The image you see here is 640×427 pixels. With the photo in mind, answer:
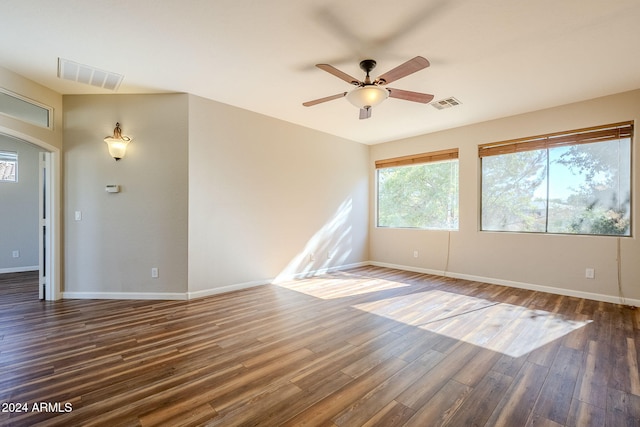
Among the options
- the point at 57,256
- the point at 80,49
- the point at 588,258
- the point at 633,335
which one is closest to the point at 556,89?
the point at 588,258

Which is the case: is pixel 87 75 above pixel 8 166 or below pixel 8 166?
above

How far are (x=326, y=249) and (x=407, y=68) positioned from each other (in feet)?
12.7

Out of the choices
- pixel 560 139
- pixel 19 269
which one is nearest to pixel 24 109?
pixel 19 269

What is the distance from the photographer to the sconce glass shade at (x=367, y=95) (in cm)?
280

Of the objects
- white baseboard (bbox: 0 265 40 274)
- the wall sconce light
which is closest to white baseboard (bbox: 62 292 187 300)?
the wall sconce light

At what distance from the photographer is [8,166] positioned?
18.8ft

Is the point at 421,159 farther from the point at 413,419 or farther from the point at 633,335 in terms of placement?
the point at 413,419

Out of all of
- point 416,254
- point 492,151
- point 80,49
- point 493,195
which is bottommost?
point 416,254

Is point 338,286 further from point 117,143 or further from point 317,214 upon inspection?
point 117,143

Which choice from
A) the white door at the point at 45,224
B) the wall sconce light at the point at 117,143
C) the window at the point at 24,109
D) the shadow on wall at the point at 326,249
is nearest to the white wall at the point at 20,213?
the white door at the point at 45,224

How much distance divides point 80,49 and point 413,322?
436cm

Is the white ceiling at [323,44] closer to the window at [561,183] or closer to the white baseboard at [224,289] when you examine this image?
the window at [561,183]

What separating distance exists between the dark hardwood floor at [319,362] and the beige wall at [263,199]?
2.64ft

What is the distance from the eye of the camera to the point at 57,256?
3.85m
